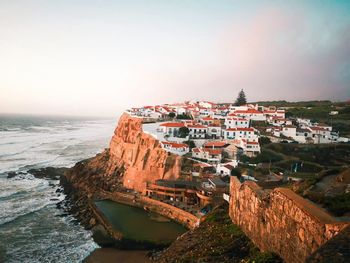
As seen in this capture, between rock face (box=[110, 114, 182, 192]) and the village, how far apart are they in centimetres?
125

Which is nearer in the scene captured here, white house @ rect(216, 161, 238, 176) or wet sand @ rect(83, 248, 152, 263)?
wet sand @ rect(83, 248, 152, 263)

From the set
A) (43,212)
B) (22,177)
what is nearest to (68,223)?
(43,212)

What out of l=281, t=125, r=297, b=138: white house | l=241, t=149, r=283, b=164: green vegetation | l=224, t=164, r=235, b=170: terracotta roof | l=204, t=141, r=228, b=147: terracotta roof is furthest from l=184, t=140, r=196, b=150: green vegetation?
l=281, t=125, r=297, b=138: white house

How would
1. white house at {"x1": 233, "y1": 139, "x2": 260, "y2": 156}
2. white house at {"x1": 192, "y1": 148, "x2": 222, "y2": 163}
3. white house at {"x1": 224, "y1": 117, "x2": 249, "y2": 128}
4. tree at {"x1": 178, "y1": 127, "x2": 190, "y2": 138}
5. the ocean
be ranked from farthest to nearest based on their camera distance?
white house at {"x1": 224, "y1": 117, "x2": 249, "y2": 128}
tree at {"x1": 178, "y1": 127, "x2": 190, "y2": 138}
white house at {"x1": 233, "y1": 139, "x2": 260, "y2": 156}
white house at {"x1": 192, "y1": 148, "x2": 222, "y2": 163}
the ocean

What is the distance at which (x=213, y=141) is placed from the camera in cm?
4259

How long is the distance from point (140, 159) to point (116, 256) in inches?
670

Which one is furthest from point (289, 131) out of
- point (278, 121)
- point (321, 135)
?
point (278, 121)

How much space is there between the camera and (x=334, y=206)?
7000mm

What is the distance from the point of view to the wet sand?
19.4 meters

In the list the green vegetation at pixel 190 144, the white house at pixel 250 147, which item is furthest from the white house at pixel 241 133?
the green vegetation at pixel 190 144

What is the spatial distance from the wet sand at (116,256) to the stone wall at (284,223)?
1053 centimetres

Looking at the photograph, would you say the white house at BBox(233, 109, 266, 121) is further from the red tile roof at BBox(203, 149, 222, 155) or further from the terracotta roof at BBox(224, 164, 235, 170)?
the terracotta roof at BBox(224, 164, 235, 170)

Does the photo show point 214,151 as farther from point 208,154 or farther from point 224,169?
point 224,169

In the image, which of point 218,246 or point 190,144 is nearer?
point 218,246
